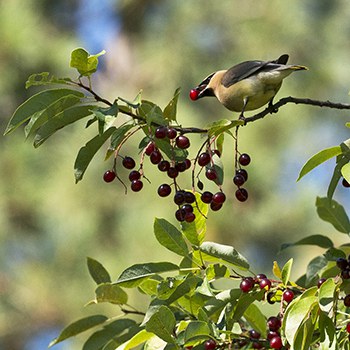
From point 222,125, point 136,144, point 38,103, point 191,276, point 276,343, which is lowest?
point 276,343

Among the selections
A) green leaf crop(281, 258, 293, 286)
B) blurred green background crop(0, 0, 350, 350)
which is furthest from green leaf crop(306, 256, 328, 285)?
blurred green background crop(0, 0, 350, 350)

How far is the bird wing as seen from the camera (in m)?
1.53

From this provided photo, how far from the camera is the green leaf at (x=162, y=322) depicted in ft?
3.13

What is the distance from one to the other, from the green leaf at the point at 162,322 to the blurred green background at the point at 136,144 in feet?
11.2

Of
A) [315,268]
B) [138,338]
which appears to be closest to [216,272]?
[138,338]

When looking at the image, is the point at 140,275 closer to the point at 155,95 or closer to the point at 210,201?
the point at 210,201

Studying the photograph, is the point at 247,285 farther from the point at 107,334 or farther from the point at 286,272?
the point at 107,334

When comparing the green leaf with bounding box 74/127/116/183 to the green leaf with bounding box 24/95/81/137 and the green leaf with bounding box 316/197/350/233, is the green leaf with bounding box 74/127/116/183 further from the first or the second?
the green leaf with bounding box 316/197/350/233

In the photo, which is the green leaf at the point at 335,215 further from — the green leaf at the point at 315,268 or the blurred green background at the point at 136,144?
the blurred green background at the point at 136,144

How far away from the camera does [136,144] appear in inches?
194

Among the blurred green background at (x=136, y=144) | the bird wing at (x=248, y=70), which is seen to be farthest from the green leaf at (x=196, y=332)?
the blurred green background at (x=136, y=144)

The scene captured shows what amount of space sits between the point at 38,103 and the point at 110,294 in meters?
0.32

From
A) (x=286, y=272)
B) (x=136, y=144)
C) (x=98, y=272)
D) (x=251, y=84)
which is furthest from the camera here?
(x=136, y=144)

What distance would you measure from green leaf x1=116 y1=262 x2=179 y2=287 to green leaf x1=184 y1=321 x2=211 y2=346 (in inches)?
4.5
